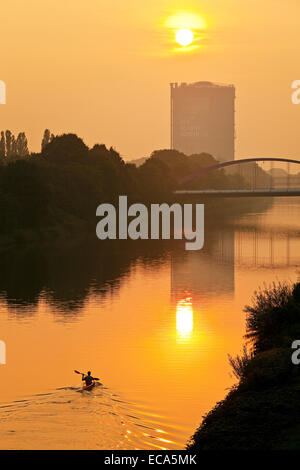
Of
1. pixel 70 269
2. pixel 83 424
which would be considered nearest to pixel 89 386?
pixel 83 424

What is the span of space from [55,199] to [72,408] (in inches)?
2808

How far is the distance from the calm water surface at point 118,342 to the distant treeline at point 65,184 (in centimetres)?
1333

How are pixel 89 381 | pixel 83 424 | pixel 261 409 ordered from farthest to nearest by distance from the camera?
pixel 89 381 < pixel 83 424 < pixel 261 409

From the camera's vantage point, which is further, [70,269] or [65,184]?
[65,184]

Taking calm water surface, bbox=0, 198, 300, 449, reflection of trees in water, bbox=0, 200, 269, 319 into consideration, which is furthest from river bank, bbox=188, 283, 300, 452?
reflection of trees in water, bbox=0, 200, 269, 319

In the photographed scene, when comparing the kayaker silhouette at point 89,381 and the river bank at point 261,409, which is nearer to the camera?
the river bank at point 261,409

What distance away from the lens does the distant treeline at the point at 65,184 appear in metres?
86.2

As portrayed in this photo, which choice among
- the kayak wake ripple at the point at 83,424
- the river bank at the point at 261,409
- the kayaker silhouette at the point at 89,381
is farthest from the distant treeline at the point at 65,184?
the river bank at the point at 261,409

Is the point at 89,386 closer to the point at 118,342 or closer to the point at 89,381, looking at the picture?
the point at 89,381

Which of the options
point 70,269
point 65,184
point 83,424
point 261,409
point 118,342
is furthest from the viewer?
point 65,184

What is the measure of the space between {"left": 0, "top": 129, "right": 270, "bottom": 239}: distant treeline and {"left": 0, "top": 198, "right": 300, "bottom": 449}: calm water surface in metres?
13.3

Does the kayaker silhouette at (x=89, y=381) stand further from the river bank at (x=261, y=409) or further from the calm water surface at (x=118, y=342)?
the river bank at (x=261, y=409)

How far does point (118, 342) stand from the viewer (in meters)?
36.2

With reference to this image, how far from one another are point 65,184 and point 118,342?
63171mm
